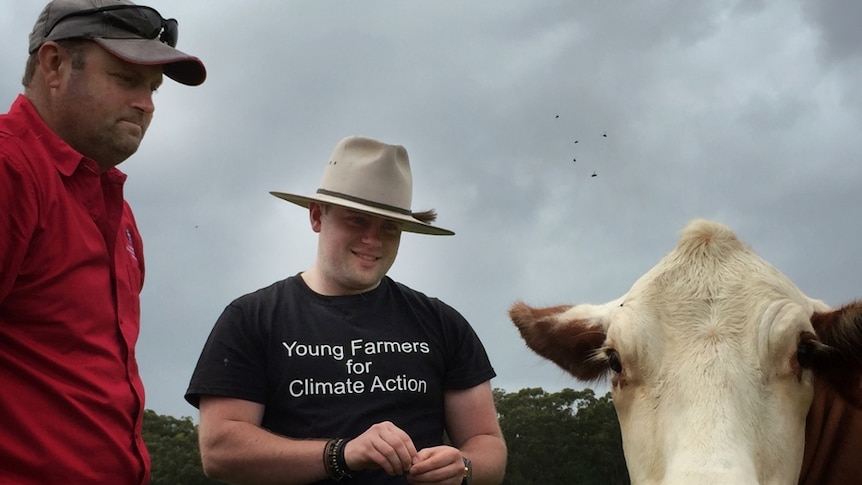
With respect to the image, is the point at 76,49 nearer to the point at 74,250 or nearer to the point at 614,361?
the point at 74,250

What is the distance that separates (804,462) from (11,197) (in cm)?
444

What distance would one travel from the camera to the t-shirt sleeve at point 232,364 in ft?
16.0

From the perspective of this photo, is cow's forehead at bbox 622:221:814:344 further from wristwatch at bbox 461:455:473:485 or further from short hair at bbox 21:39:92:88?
short hair at bbox 21:39:92:88

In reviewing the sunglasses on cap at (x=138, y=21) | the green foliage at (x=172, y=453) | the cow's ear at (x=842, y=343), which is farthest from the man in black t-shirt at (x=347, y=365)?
the green foliage at (x=172, y=453)

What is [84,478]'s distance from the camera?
11.7ft

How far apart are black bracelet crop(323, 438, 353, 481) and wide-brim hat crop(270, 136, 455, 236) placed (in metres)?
1.35

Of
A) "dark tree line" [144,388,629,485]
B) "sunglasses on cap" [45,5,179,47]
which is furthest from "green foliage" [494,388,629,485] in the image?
"sunglasses on cap" [45,5,179,47]

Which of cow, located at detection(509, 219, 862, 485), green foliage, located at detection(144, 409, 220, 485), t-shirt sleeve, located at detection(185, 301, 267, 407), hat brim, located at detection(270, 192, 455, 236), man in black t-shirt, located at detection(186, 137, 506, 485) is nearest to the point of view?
cow, located at detection(509, 219, 862, 485)

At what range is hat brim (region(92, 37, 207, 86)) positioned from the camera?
3.83m

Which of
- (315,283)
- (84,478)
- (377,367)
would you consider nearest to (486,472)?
(377,367)

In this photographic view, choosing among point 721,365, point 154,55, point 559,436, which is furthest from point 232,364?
point 559,436

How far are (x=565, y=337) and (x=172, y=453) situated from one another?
42034mm

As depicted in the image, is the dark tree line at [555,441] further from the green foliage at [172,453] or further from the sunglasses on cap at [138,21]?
the sunglasses on cap at [138,21]

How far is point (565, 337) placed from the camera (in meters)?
5.42
